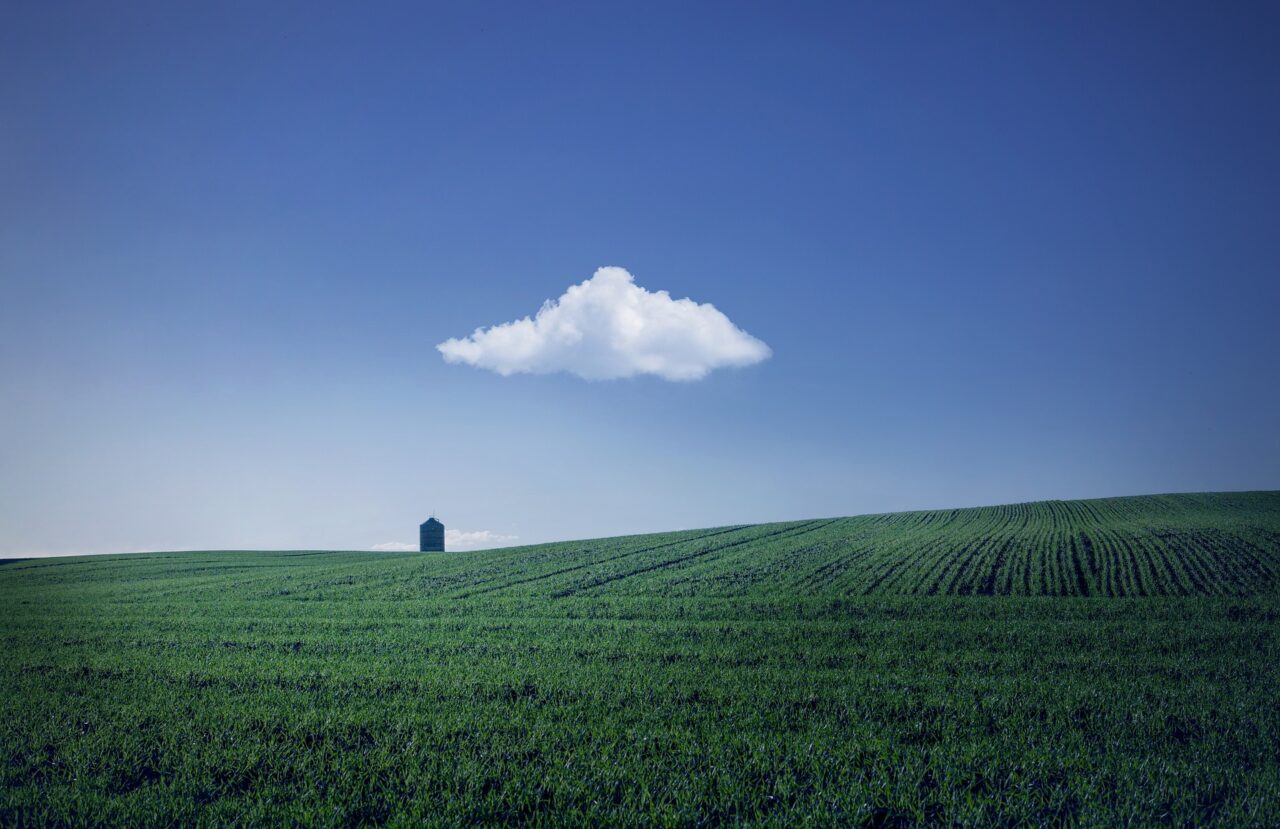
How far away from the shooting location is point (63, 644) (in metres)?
15.1

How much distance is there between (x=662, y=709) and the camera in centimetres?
900

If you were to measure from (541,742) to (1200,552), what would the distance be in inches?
1323

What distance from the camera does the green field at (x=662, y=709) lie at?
630cm

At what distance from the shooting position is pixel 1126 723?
8633 millimetres

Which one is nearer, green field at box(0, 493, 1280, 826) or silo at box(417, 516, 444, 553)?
green field at box(0, 493, 1280, 826)

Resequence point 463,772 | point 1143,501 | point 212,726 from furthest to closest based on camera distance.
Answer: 1. point 1143,501
2. point 212,726
3. point 463,772

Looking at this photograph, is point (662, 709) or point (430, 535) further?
point (430, 535)

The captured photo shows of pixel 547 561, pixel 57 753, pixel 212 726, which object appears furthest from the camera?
pixel 547 561

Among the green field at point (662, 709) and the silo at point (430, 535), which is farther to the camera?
the silo at point (430, 535)

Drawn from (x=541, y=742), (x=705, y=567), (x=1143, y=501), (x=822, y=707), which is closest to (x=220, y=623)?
(x=541, y=742)

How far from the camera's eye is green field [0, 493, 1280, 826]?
6.30m

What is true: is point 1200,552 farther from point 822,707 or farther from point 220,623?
point 220,623

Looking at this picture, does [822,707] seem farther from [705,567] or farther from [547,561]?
[547,561]

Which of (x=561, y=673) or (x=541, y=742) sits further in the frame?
(x=561, y=673)
